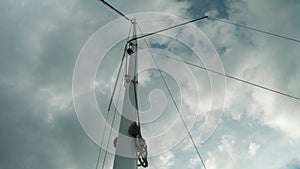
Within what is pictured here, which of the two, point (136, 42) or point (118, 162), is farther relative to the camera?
point (136, 42)

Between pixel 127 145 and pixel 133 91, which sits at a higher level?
pixel 133 91

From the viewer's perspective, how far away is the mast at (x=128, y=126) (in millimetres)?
8305

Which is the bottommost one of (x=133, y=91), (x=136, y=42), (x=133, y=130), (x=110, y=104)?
(x=133, y=130)

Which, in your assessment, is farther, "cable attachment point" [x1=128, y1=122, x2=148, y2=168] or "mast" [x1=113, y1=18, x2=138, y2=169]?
"cable attachment point" [x1=128, y1=122, x2=148, y2=168]

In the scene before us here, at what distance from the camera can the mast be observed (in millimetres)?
8305

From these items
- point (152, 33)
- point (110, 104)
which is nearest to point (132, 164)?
point (110, 104)

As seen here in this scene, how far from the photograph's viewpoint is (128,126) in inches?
363

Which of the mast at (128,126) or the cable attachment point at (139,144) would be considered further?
the cable attachment point at (139,144)

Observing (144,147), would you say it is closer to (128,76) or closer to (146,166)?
(146,166)

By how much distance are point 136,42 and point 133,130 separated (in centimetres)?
561

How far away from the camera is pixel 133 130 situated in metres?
9.23

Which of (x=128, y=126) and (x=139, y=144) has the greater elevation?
(x=128, y=126)

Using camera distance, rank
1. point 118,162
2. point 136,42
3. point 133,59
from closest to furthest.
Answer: point 118,162 < point 133,59 < point 136,42

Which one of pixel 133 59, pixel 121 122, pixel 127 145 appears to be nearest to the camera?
pixel 127 145
